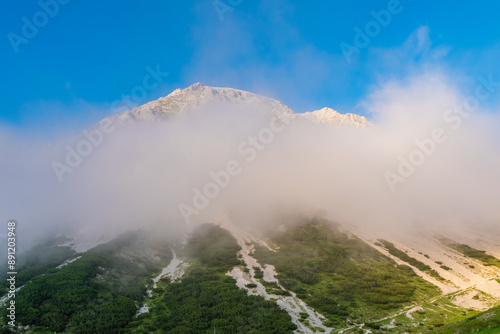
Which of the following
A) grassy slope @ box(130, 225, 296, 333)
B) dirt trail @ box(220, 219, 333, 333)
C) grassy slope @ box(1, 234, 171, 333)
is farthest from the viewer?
dirt trail @ box(220, 219, 333, 333)

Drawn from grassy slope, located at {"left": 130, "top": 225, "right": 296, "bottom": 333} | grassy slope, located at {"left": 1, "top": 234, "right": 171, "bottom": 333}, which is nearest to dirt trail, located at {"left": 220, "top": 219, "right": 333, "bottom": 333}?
grassy slope, located at {"left": 130, "top": 225, "right": 296, "bottom": 333}

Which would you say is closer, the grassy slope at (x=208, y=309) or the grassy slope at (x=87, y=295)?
the grassy slope at (x=87, y=295)

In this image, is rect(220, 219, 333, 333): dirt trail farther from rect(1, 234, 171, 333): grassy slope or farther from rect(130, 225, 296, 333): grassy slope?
rect(1, 234, 171, 333): grassy slope

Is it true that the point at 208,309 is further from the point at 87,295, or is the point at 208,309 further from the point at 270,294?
the point at 87,295

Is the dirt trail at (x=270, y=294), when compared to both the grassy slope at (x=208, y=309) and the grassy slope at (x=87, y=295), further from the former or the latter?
the grassy slope at (x=87, y=295)

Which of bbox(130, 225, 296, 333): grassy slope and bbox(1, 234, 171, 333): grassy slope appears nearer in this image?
bbox(1, 234, 171, 333): grassy slope

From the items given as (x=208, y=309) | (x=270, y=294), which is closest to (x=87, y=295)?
(x=208, y=309)

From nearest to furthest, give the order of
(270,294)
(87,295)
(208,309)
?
(208,309) < (87,295) < (270,294)

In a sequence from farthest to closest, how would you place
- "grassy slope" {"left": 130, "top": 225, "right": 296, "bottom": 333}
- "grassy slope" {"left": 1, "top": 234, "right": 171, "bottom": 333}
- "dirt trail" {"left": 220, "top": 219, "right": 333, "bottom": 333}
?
1. "dirt trail" {"left": 220, "top": 219, "right": 333, "bottom": 333}
2. "grassy slope" {"left": 130, "top": 225, "right": 296, "bottom": 333}
3. "grassy slope" {"left": 1, "top": 234, "right": 171, "bottom": 333}

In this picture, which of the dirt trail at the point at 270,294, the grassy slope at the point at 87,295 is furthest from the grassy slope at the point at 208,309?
the grassy slope at the point at 87,295

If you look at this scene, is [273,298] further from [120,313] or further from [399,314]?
[120,313]

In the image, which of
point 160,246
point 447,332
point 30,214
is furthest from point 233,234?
point 30,214
